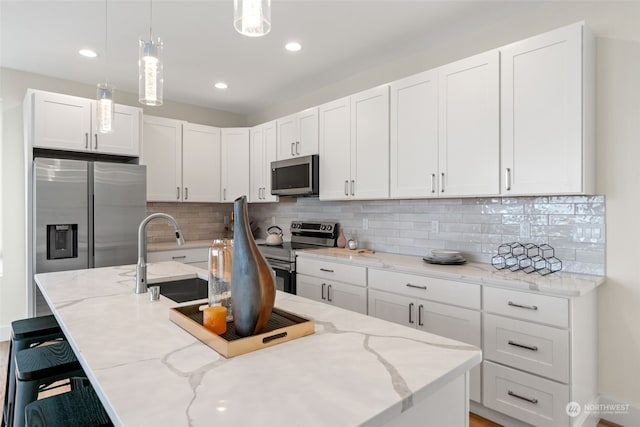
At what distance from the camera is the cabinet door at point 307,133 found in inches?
148

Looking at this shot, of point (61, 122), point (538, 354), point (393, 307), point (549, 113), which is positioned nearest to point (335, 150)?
point (393, 307)

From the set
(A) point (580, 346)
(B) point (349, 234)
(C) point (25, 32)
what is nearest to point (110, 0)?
(C) point (25, 32)

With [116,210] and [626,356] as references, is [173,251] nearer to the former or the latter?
[116,210]

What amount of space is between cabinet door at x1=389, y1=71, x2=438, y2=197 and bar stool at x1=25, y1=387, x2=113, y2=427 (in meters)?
2.37

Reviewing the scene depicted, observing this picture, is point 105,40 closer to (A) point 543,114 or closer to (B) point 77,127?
(B) point 77,127

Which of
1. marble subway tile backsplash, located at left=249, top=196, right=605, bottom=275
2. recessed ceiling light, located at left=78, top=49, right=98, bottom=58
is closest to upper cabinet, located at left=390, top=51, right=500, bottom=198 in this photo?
marble subway tile backsplash, located at left=249, top=196, right=605, bottom=275

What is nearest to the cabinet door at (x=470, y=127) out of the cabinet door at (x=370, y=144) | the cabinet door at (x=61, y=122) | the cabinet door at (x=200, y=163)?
the cabinet door at (x=370, y=144)

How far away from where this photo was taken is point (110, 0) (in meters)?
2.40

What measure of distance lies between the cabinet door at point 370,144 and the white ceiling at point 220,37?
1.40ft

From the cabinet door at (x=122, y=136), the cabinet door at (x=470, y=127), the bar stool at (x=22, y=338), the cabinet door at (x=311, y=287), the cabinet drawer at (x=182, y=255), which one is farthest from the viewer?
the cabinet drawer at (x=182, y=255)

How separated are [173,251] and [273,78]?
218 centimetres

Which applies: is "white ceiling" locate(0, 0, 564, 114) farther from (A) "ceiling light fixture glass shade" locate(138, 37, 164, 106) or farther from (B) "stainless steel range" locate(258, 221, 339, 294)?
(B) "stainless steel range" locate(258, 221, 339, 294)

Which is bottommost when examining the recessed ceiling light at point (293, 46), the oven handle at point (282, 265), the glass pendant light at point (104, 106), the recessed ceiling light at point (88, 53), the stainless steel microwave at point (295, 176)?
the oven handle at point (282, 265)

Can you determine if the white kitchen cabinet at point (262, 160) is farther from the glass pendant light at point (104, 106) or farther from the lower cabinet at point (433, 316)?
the glass pendant light at point (104, 106)
